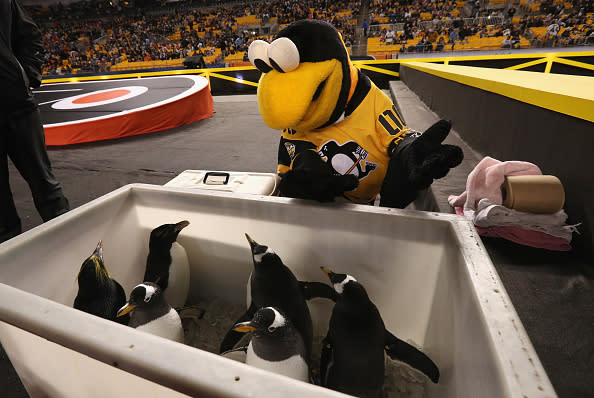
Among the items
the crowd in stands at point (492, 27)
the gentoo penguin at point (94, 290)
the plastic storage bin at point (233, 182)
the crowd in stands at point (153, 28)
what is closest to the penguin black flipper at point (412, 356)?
the gentoo penguin at point (94, 290)

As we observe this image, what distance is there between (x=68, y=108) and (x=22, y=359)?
3.73 meters

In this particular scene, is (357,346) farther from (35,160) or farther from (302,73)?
(35,160)

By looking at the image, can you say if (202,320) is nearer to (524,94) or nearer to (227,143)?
(524,94)

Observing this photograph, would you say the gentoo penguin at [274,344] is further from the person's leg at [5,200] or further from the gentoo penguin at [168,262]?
the person's leg at [5,200]

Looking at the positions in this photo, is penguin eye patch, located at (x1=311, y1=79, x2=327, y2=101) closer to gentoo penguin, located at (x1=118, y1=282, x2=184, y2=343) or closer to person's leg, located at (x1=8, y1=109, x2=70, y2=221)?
gentoo penguin, located at (x1=118, y1=282, x2=184, y2=343)

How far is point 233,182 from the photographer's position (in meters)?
1.03

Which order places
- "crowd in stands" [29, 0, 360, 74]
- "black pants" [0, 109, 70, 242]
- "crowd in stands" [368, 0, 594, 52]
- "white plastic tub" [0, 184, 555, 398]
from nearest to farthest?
1. "white plastic tub" [0, 184, 555, 398]
2. "black pants" [0, 109, 70, 242]
3. "crowd in stands" [368, 0, 594, 52]
4. "crowd in stands" [29, 0, 360, 74]

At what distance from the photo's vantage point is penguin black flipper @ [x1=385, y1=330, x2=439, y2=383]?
436 millimetres

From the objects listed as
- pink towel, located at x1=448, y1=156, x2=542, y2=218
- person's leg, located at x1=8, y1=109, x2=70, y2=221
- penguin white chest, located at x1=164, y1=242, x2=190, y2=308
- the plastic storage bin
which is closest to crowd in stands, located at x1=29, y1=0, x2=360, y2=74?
person's leg, located at x1=8, y1=109, x2=70, y2=221

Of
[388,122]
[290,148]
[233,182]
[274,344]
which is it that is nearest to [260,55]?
[290,148]

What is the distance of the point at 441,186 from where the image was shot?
42.3 inches

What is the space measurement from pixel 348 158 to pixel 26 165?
128 centimetres

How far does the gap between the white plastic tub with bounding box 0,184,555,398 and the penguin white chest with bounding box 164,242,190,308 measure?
23mm

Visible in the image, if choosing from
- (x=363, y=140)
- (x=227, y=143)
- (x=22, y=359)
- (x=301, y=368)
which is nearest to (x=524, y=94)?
(x=363, y=140)
